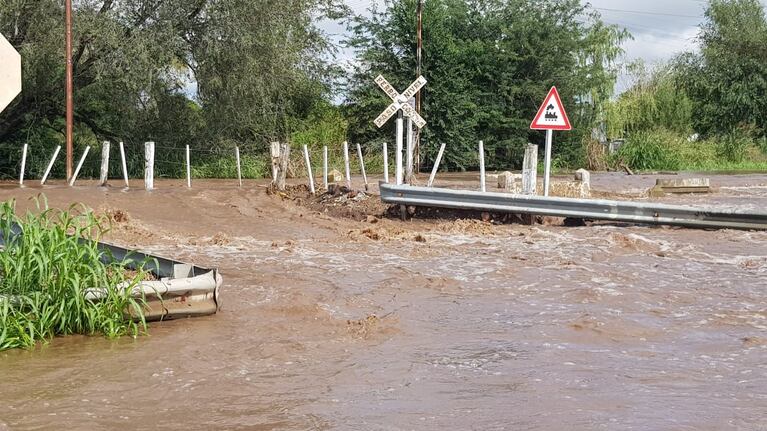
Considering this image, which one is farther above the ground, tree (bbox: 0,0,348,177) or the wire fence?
tree (bbox: 0,0,348,177)

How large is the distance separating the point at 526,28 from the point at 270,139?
16.4m

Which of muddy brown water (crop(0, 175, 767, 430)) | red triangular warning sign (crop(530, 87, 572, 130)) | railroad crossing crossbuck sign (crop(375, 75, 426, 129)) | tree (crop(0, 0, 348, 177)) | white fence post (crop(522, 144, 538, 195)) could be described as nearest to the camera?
muddy brown water (crop(0, 175, 767, 430))

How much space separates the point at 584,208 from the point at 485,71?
2928cm

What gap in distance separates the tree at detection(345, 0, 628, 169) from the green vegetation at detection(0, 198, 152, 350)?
107 feet

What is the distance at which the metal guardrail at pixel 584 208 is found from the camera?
15.0 metres

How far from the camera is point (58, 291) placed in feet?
23.8

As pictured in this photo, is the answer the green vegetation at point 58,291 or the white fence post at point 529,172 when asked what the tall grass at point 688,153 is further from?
the green vegetation at point 58,291

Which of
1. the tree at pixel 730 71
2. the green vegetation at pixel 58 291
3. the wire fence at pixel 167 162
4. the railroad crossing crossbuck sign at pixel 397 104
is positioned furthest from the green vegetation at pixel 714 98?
the green vegetation at pixel 58 291

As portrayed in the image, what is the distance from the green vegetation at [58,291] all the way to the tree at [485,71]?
3259 centimetres

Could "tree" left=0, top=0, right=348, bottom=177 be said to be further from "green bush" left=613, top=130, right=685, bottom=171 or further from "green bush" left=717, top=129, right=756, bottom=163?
"green bush" left=717, top=129, right=756, bottom=163

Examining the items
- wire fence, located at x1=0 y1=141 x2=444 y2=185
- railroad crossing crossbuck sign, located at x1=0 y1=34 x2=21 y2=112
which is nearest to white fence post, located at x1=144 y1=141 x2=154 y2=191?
wire fence, located at x1=0 y1=141 x2=444 y2=185

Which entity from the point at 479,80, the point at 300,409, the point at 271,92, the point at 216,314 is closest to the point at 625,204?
the point at 216,314

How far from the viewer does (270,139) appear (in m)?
35.1

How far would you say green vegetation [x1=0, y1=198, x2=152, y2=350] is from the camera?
7.10m
